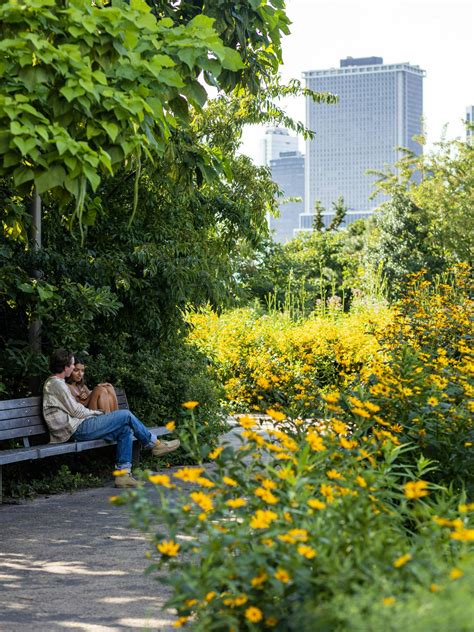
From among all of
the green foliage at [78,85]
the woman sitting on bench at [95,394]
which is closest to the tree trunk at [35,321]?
the woman sitting on bench at [95,394]

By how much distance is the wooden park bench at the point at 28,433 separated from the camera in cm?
744

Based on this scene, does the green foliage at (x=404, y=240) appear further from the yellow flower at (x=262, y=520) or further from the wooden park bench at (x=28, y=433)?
the yellow flower at (x=262, y=520)

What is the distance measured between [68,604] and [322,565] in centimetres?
214

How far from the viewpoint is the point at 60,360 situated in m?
7.92

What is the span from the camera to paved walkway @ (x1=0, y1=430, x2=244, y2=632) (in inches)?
179

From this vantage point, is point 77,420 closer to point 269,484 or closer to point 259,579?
point 269,484

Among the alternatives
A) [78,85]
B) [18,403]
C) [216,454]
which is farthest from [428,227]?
[216,454]

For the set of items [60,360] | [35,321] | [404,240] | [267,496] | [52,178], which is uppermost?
[404,240]

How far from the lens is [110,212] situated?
30.4ft

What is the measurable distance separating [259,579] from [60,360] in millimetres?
5117

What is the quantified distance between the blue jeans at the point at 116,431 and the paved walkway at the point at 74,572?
2.24ft

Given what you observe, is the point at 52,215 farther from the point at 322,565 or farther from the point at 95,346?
the point at 322,565

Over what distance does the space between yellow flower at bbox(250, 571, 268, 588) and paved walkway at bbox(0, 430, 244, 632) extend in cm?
145

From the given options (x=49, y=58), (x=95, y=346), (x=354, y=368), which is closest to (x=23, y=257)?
(x=95, y=346)
